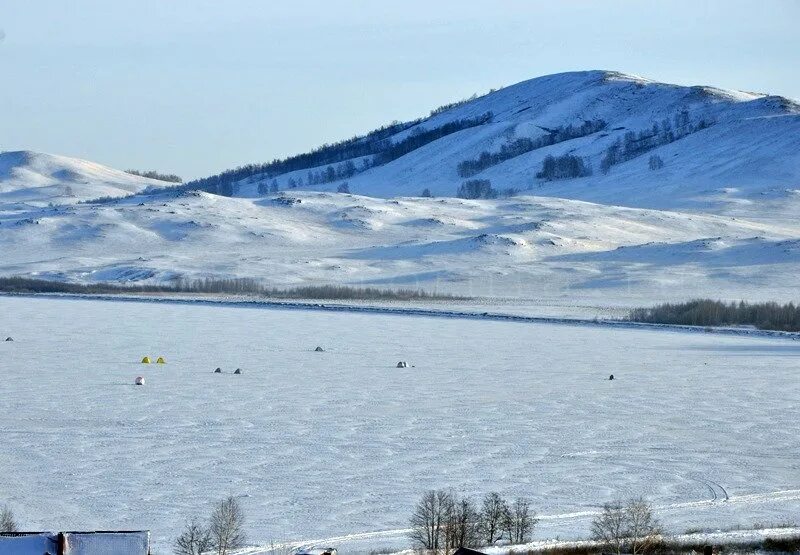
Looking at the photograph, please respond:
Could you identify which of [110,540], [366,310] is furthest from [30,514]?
[366,310]

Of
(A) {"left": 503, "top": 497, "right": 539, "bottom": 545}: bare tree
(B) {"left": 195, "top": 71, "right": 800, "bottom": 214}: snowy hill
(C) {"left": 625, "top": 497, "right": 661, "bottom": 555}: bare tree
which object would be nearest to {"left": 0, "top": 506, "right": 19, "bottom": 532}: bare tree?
(A) {"left": 503, "top": 497, "right": 539, "bottom": 545}: bare tree

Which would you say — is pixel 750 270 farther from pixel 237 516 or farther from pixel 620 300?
pixel 237 516

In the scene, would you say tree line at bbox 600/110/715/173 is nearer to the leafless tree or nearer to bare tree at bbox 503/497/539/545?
bare tree at bbox 503/497/539/545

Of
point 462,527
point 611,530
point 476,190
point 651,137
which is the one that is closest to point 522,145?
point 651,137

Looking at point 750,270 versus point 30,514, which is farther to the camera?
point 750,270

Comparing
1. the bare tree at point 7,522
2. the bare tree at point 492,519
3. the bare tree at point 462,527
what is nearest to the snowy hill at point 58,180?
the bare tree at point 7,522
